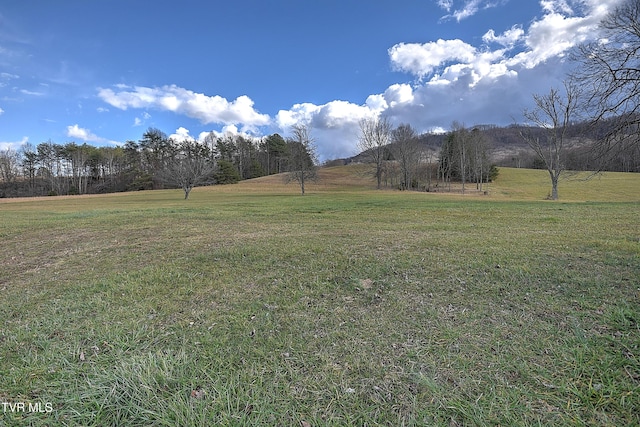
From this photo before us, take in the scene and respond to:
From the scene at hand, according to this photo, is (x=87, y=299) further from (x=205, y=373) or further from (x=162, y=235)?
(x=162, y=235)

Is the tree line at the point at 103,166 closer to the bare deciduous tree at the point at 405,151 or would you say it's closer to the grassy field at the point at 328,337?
the bare deciduous tree at the point at 405,151

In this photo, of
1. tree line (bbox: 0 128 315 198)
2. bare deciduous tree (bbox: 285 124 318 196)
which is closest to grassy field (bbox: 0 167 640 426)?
bare deciduous tree (bbox: 285 124 318 196)

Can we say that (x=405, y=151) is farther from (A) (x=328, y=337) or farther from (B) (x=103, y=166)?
(B) (x=103, y=166)

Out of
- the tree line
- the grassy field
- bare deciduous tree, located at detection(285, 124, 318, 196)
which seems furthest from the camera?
the tree line

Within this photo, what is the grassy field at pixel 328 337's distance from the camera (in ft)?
7.64

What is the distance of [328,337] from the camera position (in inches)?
128

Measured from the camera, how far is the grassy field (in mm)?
2330

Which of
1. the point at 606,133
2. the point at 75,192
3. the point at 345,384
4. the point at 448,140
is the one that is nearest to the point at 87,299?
the point at 345,384

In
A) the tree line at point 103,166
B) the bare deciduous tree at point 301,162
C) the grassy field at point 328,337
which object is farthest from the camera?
the tree line at point 103,166

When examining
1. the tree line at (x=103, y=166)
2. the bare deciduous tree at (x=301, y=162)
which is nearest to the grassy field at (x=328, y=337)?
the bare deciduous tree at (x=301, y=162)

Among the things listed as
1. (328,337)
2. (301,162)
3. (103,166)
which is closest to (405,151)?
(301,162)

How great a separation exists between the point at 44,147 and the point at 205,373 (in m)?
85.4

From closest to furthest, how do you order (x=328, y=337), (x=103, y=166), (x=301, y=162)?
(x=328, y=337)
(x=301, y=162)
(x=103, y=166)

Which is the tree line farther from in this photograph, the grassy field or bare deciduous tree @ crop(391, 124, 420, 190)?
the grassy field
